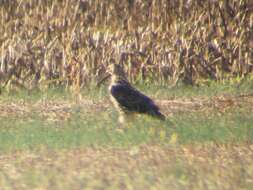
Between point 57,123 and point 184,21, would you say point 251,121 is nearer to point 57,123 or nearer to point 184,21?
point 57,123

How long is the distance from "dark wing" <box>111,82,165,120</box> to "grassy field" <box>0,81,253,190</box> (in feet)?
0.56

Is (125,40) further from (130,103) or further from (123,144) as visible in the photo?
(123,144)

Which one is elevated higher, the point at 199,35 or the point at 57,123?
the point at 199,35

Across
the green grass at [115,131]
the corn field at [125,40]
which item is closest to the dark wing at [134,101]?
the green grass at [115,131]

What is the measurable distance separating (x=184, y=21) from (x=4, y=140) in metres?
7.65

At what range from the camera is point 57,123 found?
14.6 metres

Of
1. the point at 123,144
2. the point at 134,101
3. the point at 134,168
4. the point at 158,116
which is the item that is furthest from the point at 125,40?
the point at 134,168

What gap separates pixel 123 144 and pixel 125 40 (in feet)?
22.6

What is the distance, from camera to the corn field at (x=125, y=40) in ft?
61.1

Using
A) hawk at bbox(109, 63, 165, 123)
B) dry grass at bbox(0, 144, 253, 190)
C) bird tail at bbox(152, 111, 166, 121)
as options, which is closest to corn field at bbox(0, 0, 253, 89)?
hawk at bbox(109, 63, 165, 123)

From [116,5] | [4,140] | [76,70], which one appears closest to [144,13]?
[116,5]

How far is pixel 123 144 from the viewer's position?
12.4 m

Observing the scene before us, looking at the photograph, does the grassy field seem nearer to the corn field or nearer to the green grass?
the green grass

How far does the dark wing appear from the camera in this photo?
14.0 metres
